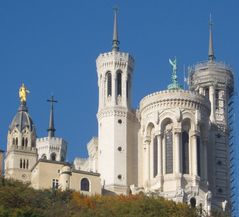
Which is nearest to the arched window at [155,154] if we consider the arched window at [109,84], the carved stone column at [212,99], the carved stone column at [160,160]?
the carved stone column at [160,160]

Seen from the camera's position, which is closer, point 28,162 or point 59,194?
point 59,194

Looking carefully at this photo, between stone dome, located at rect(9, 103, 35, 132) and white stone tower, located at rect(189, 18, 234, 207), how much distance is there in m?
19.9

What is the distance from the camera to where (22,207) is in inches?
3410

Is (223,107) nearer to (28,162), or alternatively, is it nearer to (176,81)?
(176,81)

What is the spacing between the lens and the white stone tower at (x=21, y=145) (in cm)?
12154

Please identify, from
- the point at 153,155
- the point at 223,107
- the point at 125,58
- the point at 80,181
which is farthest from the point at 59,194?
the point at 223,107

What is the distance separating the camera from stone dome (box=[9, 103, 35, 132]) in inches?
4983

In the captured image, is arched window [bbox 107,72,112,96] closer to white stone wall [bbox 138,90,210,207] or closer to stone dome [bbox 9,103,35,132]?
white stone wall [bbox 138,90,210,207]

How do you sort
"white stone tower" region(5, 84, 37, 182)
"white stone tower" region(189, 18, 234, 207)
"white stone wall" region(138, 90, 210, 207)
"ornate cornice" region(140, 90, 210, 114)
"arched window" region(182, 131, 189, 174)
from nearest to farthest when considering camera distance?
1. "white stone wall" region(138, 90, 210, 207)
2. "arched window" region(182, 131, 189, 174)
3. "ornate cornice" region(140, 90, 210, 114)
4. "white stone tower" region(189, 18, 234, 207)
5. "white stone tower" region(5, 84, 37, 182)

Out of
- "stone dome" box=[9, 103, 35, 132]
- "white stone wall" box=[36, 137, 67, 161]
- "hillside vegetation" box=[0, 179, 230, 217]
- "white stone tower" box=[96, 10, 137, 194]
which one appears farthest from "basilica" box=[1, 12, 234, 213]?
"white stone wall" box=[36, 137, 67, 161]

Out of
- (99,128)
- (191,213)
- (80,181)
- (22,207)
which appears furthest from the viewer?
(99,128)

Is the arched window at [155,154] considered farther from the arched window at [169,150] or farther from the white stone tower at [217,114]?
the white stone tower at [217,114]

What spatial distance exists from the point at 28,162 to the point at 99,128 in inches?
432

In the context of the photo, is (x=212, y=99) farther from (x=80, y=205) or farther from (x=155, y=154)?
(x=80, y=205)
